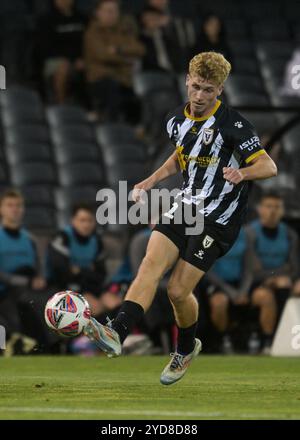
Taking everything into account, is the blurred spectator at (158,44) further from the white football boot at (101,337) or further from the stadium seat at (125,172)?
the white football boot at (101,337)

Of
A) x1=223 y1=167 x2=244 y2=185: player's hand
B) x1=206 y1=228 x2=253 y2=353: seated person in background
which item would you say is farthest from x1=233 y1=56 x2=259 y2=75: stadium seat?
x1=223 y1=167 x2=244 y2=185: player's hand

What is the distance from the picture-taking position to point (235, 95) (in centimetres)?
1992

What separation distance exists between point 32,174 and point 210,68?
27.6ft

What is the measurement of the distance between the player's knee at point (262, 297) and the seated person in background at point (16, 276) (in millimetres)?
2249

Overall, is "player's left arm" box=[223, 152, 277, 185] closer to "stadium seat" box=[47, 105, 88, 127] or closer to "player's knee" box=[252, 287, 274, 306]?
"player's knee" box=[252, 287, 274, 306]

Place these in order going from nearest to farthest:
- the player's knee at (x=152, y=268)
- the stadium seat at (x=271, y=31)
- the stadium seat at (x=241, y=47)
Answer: the player's knee at (x=152, y=268) → the stadium seat at (x=241, y=47) → the stadium seat at (x=271, y=31)

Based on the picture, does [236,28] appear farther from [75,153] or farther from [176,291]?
[176,291]

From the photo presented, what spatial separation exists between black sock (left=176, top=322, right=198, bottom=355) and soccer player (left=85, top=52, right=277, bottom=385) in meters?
0.17

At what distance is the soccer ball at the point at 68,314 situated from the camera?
27.7ft

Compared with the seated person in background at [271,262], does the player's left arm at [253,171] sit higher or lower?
higher

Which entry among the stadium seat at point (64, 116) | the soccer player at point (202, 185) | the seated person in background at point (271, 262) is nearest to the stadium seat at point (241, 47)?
the stadium seat at point (64, 116)
